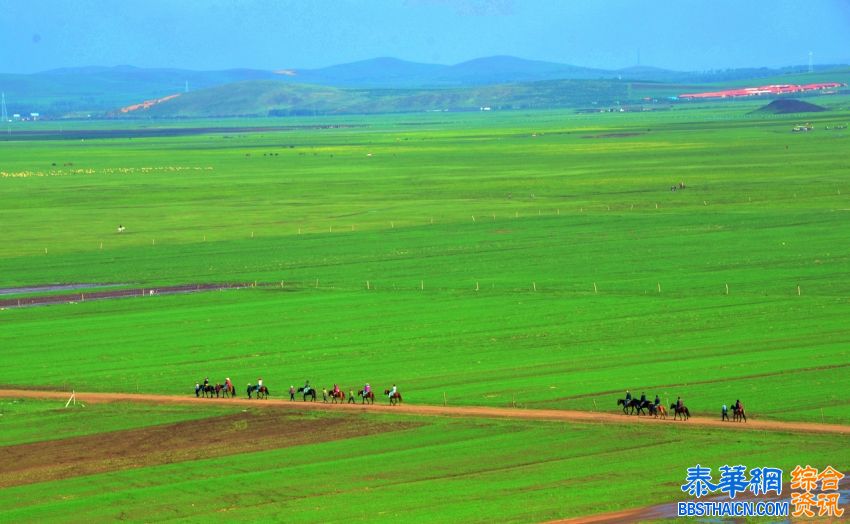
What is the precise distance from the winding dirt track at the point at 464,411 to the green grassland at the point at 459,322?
38.7 inches

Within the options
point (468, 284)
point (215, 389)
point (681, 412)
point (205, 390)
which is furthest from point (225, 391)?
point (468, 284)

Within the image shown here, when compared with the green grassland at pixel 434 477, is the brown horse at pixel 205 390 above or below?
above

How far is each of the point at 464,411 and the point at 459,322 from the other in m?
19.7

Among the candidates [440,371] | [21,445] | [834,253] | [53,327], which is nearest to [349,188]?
[834,253]

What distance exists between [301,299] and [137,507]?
38704 millimetres

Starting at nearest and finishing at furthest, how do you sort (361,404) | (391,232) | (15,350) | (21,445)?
1. (21,445)
2. (361,404)
3. (15,350)
4. (391,232)

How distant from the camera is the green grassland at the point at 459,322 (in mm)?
45344

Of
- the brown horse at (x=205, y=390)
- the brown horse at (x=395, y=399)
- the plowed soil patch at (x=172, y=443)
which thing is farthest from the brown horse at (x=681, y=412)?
the brown horse at (x=205, y=390)

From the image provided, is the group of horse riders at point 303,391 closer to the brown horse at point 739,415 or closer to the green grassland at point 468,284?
the green grassland at point 468,284

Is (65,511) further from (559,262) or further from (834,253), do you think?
(834,253)

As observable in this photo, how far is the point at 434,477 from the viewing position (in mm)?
45531

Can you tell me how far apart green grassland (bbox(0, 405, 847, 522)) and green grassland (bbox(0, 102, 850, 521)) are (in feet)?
0.39

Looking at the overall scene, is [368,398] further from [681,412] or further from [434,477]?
[681,412]

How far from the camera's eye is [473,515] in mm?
41281
